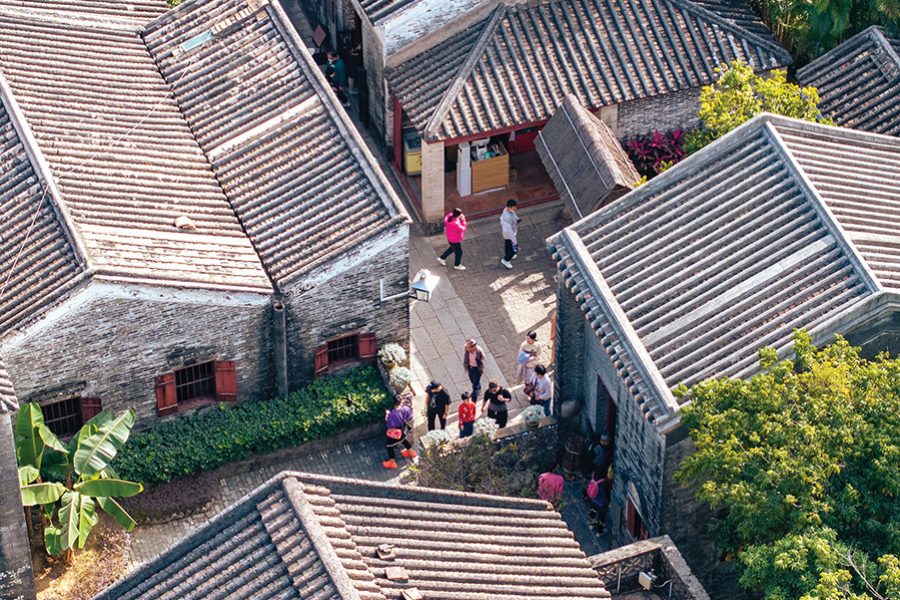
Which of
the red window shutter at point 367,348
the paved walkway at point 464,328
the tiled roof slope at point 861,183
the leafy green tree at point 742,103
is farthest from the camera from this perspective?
the red window shutter at point 367,348

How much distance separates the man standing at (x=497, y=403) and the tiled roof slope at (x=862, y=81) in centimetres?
1186

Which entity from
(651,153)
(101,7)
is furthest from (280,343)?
(651,153)

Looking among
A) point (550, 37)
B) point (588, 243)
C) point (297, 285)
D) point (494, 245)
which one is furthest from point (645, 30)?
point (297, 285)

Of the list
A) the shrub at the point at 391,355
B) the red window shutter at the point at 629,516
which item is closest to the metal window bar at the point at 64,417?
the shrub at the point at 391,355

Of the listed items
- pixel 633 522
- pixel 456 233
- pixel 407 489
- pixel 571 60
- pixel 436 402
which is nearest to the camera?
pixel 407 489

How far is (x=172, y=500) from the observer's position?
41.5 metres

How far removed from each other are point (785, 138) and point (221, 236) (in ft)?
42.7

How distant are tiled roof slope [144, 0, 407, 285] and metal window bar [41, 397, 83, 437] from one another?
5321 millimetres

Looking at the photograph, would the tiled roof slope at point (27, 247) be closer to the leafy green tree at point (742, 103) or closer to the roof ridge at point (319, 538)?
the roof ridge at point (319, 538)

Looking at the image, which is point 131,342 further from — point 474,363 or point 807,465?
point 807,465

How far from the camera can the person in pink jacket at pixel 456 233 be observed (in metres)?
47.2

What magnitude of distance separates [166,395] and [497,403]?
298 inches

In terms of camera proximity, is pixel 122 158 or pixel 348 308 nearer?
pixel 348 308

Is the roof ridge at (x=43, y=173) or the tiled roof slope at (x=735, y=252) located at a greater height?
the roof ridge at (x=43, y=173)
